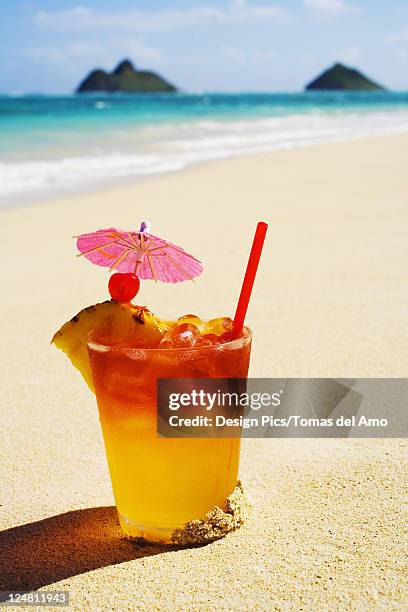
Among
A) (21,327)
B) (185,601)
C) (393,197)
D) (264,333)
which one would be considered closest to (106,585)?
(185,601)

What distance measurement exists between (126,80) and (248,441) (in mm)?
104429

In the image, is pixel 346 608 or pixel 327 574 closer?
pixel 346 608

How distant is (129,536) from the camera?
6.20ft

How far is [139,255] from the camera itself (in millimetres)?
1867

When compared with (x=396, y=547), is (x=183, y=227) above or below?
above

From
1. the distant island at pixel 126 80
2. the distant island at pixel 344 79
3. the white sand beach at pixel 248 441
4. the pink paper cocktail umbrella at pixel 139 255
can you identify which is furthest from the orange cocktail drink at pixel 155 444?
the distant island at pixel 344 79

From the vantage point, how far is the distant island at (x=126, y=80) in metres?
103

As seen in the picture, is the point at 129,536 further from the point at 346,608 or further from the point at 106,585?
the point at 346,608

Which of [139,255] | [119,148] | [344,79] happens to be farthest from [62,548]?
[344,79]

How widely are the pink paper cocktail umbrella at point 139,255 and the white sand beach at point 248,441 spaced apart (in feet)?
2.06

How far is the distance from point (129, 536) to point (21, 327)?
1776mm

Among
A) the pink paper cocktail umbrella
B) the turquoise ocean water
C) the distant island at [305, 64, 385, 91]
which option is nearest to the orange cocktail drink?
the pink paper cocktail umbrella

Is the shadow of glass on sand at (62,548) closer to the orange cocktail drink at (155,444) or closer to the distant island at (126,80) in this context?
the orange cocktail drink at (155,444)

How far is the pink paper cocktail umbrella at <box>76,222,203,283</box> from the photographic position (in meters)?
1.83
